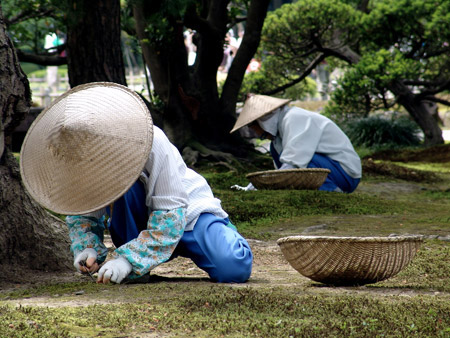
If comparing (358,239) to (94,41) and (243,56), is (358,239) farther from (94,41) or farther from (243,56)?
(243,56)

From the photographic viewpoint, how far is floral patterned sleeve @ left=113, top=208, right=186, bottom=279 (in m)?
2.91

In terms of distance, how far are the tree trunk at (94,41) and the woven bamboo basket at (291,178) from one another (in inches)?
63.7

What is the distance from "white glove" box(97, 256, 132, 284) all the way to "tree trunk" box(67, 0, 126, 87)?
3.83 metres

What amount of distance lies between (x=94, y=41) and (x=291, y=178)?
2.23 metres

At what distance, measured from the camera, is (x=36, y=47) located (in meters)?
9.87

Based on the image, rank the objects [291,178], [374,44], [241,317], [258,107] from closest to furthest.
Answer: [241,317]
[291,178]
[258,107]
[374,44]

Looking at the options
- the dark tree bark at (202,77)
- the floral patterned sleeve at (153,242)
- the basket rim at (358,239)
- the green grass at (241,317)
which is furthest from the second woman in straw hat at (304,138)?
the green grass at (241,317)

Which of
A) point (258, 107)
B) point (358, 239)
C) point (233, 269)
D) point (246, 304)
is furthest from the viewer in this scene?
point (258, 107)

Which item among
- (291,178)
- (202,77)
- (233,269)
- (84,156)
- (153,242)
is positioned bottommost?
(202,77)

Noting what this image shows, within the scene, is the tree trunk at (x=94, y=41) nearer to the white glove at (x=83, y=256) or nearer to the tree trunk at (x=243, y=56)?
the tree trunk at (x=243, y=56)

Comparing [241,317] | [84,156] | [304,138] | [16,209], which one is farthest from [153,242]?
[304,138]

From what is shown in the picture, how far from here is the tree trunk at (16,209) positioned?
3.45 meters

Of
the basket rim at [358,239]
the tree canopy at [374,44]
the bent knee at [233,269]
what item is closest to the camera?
the basket rim at [358,239]

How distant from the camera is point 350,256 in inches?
114
